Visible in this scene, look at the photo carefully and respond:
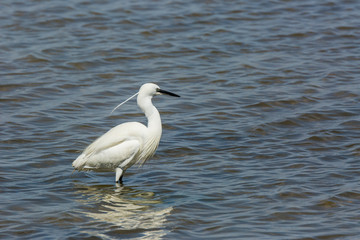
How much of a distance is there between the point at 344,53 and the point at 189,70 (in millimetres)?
3095

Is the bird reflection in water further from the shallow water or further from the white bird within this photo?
the white bird

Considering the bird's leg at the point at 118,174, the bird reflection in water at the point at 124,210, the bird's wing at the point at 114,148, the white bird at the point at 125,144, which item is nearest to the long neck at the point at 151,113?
the white bird at the point at 125,144

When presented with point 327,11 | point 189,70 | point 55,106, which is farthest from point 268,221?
point 327,11

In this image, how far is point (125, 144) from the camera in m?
7.61

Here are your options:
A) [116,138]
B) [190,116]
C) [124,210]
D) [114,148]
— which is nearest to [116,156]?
[114,148]

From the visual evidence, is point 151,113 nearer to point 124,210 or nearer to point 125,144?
point 125,144

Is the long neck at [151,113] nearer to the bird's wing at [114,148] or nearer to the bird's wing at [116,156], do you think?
the bird's wing at [114,148]

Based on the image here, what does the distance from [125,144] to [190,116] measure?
2.44 m

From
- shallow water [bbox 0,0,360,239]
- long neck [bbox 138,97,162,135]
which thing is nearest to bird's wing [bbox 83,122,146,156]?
long neck [bbox 138,97,162,135]

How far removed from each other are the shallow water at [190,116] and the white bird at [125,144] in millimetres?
278

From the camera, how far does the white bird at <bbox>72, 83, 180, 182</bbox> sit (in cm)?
761

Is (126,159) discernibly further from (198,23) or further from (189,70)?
(198,23)

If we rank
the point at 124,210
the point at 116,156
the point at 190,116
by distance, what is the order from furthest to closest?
1. the point at 190,116
2. the point at 116,156
3. the point at 124,210

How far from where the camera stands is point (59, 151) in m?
8.55
